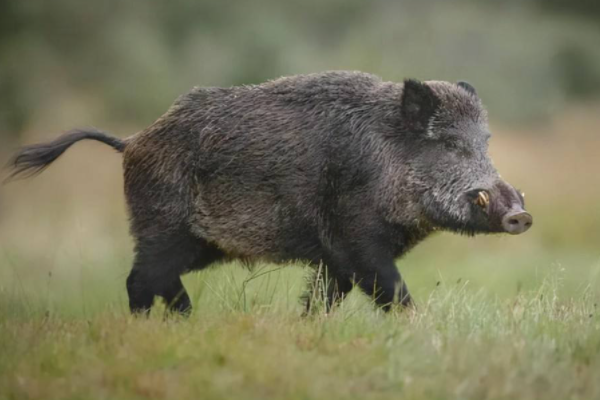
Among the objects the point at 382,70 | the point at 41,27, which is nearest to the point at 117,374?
the point at 382,70

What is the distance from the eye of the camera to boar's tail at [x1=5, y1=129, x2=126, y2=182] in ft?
22.7

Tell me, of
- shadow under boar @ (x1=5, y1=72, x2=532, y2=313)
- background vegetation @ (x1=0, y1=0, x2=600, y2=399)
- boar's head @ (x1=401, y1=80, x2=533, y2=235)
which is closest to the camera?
background vegetation @ (x1=0, y1=0, x2=600, y2=399)

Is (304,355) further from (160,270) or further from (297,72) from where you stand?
(297,72)

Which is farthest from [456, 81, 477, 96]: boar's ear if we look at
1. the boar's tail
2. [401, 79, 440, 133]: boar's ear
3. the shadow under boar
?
the boar's tail

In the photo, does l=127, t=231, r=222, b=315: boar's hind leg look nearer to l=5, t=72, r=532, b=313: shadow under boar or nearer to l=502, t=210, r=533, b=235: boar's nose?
l=5, t=72, r=532, b=313: shadow under boar

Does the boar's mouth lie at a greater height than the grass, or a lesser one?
greater

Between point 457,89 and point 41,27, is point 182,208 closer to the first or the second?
point 457,89

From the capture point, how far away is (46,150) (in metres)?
→ 6.95

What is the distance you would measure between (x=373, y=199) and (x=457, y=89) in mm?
906

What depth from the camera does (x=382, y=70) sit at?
17.5 metres

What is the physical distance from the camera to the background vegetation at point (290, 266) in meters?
A: 4.50

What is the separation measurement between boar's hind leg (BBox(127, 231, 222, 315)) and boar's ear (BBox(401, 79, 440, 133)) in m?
1.55

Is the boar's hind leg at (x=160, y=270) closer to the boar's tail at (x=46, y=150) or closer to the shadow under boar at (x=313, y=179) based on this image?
the shadow under boar at (x=313, y=179)

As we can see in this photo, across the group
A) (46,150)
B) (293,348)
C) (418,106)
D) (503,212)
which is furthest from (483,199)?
(46,150)
